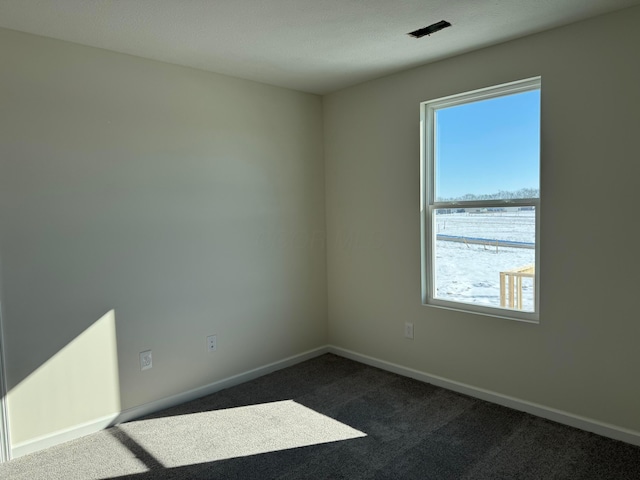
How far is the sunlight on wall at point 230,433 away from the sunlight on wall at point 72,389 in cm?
24

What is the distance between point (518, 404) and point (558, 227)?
1.16m

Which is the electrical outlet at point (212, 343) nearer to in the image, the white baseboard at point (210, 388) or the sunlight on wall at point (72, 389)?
the white baseboard at point (210, 388)

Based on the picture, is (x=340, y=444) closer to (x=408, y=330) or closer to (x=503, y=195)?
(x=408, y=330)

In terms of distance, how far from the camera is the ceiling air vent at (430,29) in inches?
96.7

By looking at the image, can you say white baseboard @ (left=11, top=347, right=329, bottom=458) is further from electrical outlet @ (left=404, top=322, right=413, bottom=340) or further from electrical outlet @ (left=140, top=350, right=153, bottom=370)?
electrical outlet @ (left=404, top=322, right=413, bottom=340)

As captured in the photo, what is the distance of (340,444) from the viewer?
2.52 meters

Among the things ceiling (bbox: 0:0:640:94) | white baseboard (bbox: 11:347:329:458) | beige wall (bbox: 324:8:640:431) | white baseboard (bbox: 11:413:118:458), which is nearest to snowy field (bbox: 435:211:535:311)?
beige wall (bbox: 324:8:640:431)

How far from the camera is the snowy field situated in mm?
2893

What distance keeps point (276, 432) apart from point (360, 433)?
1.64ft

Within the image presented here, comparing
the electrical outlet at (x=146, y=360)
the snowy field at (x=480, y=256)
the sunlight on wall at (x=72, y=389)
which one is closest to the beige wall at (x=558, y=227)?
the snowy field at (x=480, y=256)

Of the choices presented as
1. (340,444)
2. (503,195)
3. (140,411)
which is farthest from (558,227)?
(140,411)

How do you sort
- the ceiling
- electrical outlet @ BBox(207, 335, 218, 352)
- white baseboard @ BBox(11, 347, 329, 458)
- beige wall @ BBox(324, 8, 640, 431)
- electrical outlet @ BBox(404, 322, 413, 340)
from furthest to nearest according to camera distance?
electrical outlet @ BBox(404, 322, 413, 340), electrical outlet @ BBox(207, 335, 218, 352), white baseboard @ BBox(11, 347, 329, 458), beige wall @ BBox(324, 8, 640, 431), the ceiling

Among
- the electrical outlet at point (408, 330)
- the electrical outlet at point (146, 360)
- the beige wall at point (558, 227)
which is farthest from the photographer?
the electrical outlet at point (408, 330)

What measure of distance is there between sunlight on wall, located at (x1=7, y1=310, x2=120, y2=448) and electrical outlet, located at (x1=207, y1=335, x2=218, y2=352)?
2.16 ft
